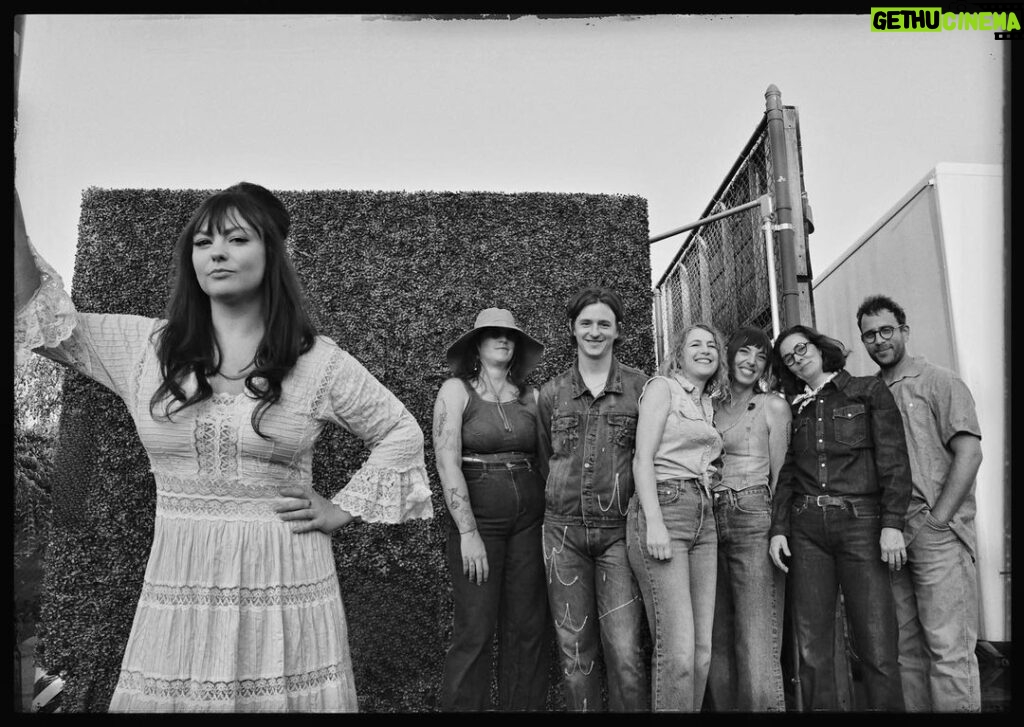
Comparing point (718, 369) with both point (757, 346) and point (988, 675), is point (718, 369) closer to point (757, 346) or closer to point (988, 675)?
point (757, 346)

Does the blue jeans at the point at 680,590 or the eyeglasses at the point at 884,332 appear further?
the eyeglasses at the point at 884,332

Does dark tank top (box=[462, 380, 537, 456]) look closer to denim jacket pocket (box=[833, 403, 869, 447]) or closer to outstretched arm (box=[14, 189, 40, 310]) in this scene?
denim jacket pocket (box=[833, 403, 869, 447])

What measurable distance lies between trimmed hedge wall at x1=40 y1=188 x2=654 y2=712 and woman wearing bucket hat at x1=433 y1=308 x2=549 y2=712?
804 mm

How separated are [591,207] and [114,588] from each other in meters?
3.25

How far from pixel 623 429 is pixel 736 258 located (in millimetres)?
2161

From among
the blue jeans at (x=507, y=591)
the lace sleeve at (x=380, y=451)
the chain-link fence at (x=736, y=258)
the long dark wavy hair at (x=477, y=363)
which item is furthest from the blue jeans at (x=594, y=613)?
the chain-link fence at (x=736, y=258)

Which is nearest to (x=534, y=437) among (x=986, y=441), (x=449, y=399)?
(x=449, y=399)

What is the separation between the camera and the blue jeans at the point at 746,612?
9.55ft

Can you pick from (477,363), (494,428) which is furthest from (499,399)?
(477,363)

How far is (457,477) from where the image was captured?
289 centimetres

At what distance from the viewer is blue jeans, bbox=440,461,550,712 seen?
9.37 ft

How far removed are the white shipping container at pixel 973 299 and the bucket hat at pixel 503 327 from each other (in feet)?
6.46

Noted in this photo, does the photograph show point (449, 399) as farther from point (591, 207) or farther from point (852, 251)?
point (852, 251)

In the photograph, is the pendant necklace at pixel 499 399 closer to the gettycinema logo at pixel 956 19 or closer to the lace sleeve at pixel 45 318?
the lace sleeve at pixel 45 318
